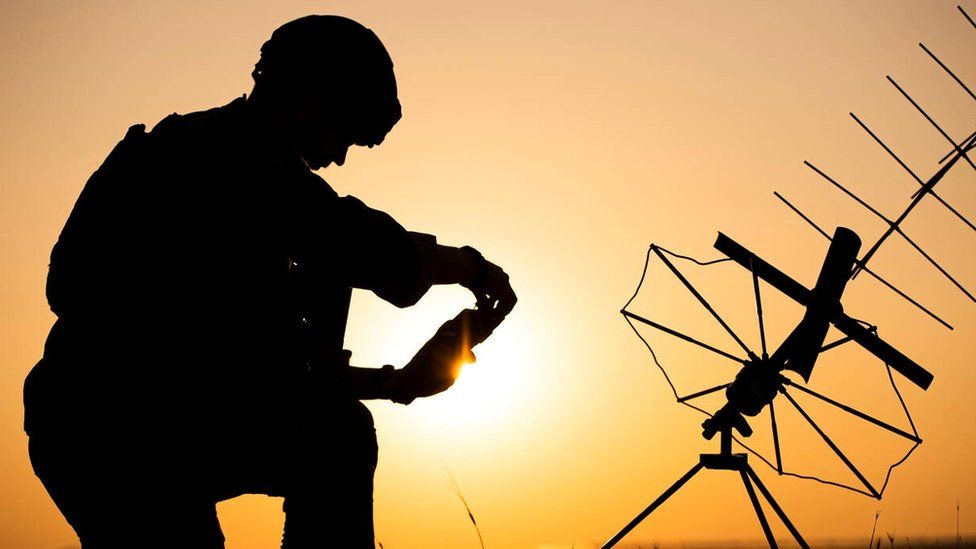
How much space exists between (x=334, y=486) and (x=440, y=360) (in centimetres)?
57

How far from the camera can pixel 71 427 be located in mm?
2453

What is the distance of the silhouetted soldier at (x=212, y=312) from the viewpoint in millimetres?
2439

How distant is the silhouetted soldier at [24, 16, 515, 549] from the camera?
2439 millimetres

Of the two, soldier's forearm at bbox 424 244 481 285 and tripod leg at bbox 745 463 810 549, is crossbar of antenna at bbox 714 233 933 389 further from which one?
soldier's forearm at bbox 424 244 481 285

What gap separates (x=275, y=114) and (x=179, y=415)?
1.00 m

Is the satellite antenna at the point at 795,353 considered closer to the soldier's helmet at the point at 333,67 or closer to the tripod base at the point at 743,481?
the tripod base at the point at 743,481

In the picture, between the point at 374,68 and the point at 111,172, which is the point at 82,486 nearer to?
the point at 111,172

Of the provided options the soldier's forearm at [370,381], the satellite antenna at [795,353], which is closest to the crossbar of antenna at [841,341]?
the satellite antenna at [795,353]

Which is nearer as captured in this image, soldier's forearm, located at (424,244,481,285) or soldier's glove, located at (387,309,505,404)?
soldier's forearm, located at (424,244,481,285)

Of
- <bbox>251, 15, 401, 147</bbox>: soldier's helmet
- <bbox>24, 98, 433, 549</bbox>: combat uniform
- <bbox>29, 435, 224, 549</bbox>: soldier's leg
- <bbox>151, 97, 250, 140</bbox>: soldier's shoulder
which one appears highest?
<bbox>251, 15, 401, 147</bbox>: soldier's helmet

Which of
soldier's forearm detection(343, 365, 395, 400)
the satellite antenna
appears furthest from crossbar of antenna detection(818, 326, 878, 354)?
soldier's forearm detection(343, 365, 395, 400)

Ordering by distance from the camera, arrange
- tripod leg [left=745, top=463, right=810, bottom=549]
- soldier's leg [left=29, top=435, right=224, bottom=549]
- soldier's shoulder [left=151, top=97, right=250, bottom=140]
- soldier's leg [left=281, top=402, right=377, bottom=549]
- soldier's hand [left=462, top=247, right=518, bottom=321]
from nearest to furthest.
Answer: soldier's leg [left=29, top=435, right=224, bottom=549] < soldier's shoulder [left=151, top=97, right=250, bottom=140] < soldier's leg [left=281, top=402, right=377, bottom=549] < soldier's hand [left=462, top=247, right=518, bottom=321] < tripod leg [left=745, top=463, right=810, bottom=549]

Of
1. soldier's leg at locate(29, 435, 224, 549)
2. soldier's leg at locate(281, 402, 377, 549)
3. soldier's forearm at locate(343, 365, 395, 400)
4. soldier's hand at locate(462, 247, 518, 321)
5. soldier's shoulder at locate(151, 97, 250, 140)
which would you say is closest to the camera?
soldier's leg at locate(29, 435, 224, 549)

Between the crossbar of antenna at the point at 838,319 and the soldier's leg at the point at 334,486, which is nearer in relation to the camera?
the soldier's leg at the point at 334,486
